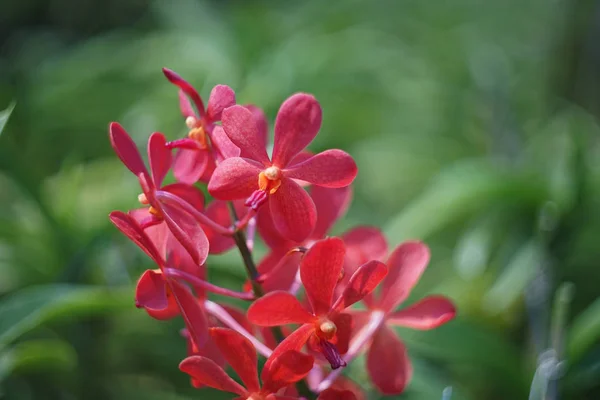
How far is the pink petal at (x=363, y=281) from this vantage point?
0.48m

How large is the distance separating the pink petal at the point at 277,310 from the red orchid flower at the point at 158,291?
0.05 m

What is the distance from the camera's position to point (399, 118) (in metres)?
1.74

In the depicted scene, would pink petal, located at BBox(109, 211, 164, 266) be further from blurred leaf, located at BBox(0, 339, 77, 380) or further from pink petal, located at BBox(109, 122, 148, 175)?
blurred leaf, located at BBox(0, 339, 77, 380)

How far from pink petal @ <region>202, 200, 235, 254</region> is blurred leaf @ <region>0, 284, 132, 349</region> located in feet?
0.94

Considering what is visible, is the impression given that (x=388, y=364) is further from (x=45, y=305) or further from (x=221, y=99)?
(x=45, y=305)

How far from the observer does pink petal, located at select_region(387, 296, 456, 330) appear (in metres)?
0.56

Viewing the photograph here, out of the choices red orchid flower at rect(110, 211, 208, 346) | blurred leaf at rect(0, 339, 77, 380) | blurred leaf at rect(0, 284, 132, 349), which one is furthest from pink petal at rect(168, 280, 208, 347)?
blurred leaf at rect(0, 339, 77, 380)

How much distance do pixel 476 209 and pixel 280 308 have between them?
2.55 ft

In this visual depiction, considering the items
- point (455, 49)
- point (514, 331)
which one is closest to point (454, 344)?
point (514, 331)

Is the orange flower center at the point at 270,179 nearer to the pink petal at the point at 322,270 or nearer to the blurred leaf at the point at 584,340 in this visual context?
the pink petal at the point at 322,270

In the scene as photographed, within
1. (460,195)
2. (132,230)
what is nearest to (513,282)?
(460,195)

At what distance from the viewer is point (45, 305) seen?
763 millimetres

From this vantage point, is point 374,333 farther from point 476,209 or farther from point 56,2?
point 56,2

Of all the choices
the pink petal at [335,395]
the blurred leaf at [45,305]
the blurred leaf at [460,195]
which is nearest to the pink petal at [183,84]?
the pink petal at [335,395]
